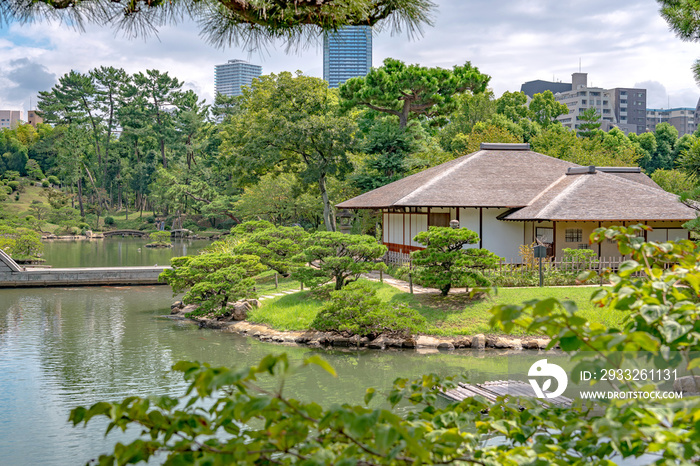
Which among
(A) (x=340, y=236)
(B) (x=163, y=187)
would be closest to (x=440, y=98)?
(A) (x=340, y=236)

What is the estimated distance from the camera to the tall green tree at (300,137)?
80.1 ft

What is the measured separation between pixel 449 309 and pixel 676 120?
9954 centimetres

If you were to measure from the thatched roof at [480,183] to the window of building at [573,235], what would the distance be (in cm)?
163

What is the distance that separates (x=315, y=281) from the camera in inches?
Answer: 596

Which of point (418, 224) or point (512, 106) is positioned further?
point (512, 106)

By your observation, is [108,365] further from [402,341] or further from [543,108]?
[543,108]

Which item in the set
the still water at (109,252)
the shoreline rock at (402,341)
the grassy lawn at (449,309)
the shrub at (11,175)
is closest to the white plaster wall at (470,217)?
the grassy lawn at (449,309)

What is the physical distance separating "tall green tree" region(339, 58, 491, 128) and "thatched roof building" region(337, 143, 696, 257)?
4.99 meters

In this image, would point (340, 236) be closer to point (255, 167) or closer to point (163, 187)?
point (255, 167)

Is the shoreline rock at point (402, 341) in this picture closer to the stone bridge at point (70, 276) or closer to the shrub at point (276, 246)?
the shrub at point (276, 246)

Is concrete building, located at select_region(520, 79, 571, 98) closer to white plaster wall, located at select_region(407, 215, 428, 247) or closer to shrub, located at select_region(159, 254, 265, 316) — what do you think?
white plaster wall, located at select_region(407, 215, 428, 247)

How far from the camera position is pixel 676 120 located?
96.2 metres

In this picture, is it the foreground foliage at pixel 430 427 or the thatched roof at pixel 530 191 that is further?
the thatched roof at pixel 530 191

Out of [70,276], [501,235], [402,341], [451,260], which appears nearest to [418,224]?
[501,235]
